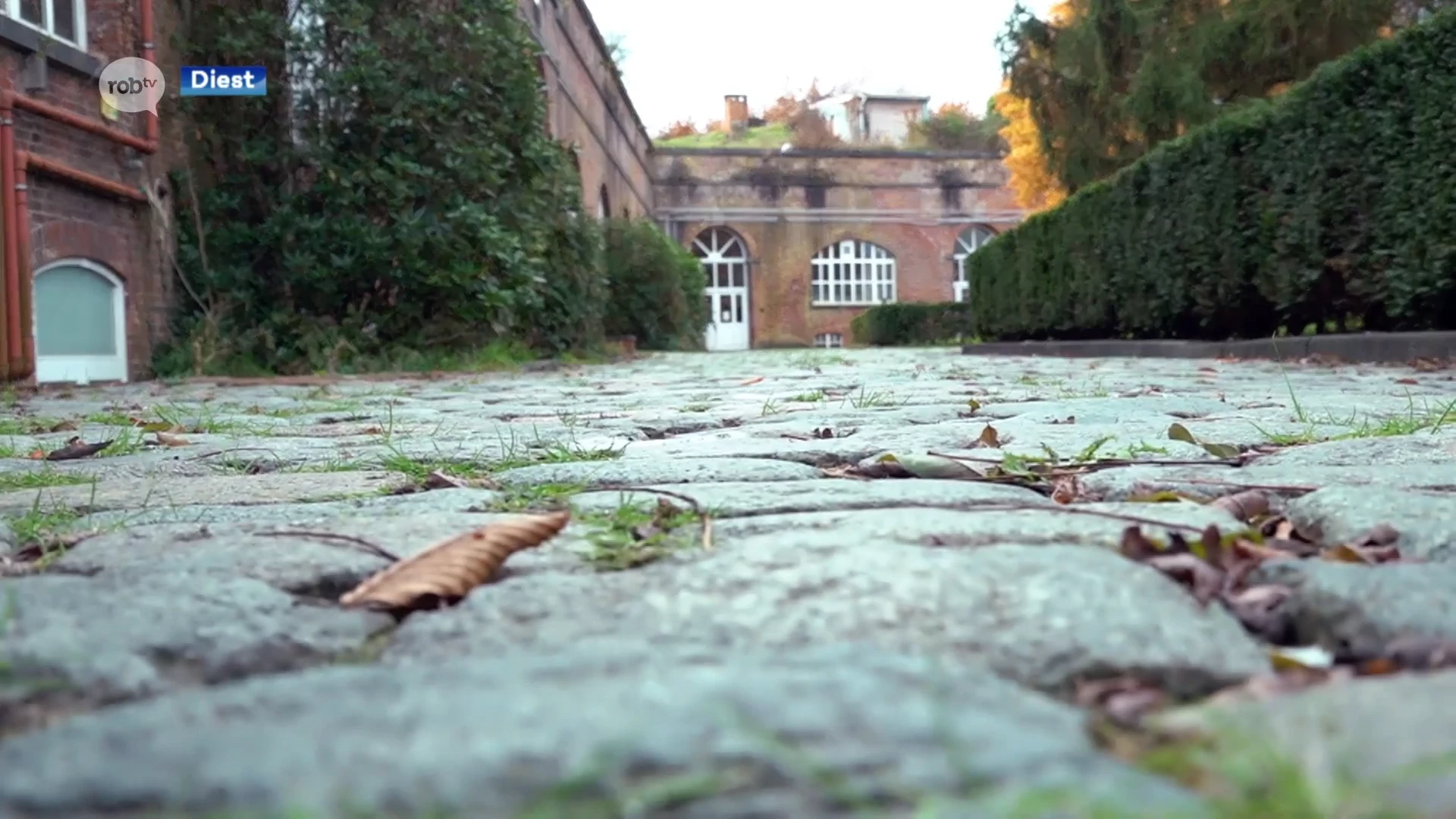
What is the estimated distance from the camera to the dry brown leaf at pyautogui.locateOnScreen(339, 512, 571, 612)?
4.10ft

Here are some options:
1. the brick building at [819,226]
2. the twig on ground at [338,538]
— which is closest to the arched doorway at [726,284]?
the brick building at [819,226]

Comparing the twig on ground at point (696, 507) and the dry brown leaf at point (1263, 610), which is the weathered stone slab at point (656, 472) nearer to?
the twig on ground at point (696, 507)

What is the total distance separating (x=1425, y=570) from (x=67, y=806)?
3.85ft

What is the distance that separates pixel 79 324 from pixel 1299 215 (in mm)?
8071

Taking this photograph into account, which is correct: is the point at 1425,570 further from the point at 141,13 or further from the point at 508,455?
the point at 141,13

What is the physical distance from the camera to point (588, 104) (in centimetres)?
1786

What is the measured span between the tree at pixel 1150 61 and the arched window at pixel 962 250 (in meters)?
12.6

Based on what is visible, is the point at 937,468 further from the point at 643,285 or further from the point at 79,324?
the point at 643,285

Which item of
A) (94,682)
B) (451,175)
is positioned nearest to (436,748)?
(94,682)

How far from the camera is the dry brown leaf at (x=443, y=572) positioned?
125 cm

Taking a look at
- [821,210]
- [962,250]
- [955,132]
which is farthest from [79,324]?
[955,132]

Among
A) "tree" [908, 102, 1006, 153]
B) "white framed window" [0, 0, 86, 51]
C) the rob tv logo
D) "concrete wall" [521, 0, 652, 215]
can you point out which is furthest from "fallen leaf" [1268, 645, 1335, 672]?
"tree" [908, 102, 1006, 153]

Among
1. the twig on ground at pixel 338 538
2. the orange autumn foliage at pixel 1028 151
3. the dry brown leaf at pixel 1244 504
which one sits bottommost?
the dry brown leaf at pixel 1244 504

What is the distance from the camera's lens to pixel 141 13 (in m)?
8.66
